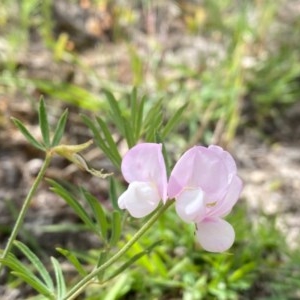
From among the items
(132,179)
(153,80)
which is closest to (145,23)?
(153,80)

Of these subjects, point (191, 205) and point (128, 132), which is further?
point (128, 132)

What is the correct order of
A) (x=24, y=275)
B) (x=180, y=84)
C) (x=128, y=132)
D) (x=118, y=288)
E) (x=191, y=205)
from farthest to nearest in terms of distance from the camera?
(x=180, y=84) < (x=118, y=288) < (x=128, y=132) < (x=24, y=275) < (x=191, y=205)

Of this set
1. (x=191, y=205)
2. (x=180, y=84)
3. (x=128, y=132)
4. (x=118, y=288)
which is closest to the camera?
(x=191, y=205)

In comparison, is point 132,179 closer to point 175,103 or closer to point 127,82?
point 175,103

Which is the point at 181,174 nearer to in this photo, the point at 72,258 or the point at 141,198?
the point at 141,198

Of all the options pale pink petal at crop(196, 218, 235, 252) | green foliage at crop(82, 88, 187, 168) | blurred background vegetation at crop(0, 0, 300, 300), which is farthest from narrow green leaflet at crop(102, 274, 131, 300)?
pale pink petal at crop(196, 218, 235, 252)

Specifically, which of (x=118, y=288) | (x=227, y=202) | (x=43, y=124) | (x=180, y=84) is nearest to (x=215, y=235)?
(x=227, y=202)
